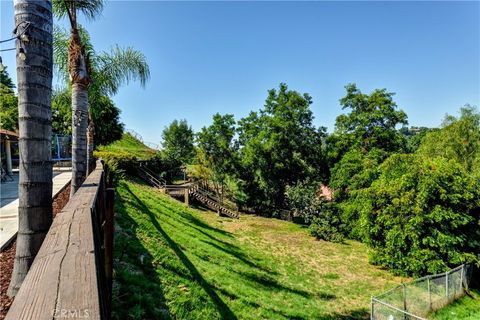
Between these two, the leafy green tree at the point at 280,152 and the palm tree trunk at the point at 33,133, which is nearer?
the palm tree trunk at the point at 33,133


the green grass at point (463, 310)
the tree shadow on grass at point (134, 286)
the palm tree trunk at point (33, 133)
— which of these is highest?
the palm tree trunk at point (33, 133)

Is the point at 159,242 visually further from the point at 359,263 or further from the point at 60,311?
the point at 359,263

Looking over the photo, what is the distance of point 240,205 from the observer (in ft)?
93.2

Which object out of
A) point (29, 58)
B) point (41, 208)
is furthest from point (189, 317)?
point (29, 58)

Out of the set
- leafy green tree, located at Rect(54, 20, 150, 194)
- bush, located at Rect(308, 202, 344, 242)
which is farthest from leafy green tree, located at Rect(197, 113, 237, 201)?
leafy green tree, located at Rect(54, 20, 150, 194)

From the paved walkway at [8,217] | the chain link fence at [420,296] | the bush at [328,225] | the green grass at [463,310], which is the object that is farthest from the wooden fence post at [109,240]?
the bush at [328,225]

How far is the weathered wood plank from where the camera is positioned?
2.85 ft

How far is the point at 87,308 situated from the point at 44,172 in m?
2.02

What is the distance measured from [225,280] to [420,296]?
6773 mm

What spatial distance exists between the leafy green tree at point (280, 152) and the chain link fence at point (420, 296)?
629 inches

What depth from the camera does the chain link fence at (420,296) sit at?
24.9 feet

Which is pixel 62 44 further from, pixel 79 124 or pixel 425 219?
pixel 425 219

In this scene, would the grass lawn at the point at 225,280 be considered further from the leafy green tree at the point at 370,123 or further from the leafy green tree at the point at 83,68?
the leafy green tree at the point at 370,123

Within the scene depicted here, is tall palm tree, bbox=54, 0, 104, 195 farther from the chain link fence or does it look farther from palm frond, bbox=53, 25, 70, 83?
the chain link fence
